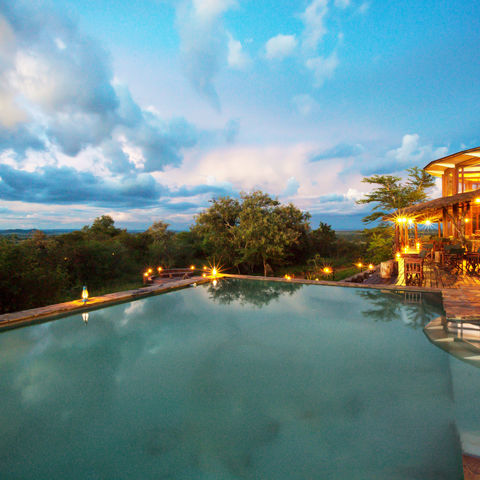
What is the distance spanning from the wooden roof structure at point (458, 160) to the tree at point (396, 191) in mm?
4040

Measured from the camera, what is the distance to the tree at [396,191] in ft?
53.9

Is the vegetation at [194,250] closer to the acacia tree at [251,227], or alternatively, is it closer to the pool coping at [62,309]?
the acacia tree at [251,227]

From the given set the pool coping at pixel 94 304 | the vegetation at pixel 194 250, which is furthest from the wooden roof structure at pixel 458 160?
the pool coping at pixel 94 304

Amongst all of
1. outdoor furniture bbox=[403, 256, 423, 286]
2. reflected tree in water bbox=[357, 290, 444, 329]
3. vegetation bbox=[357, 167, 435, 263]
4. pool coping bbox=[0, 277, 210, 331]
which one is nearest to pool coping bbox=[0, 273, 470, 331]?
pool coping bbox=[0, 277, 210, 331]

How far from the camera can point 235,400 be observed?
3.13 m

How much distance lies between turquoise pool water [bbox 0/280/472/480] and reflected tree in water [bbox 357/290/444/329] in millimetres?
75

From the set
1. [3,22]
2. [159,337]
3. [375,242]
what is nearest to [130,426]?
[159,337]

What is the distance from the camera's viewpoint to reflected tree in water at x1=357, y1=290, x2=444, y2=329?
537 cm

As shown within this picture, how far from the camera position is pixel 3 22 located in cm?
679

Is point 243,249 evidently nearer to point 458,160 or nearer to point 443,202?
point 443,202

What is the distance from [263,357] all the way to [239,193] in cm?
1358

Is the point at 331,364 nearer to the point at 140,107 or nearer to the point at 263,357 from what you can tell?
the point at 263,357

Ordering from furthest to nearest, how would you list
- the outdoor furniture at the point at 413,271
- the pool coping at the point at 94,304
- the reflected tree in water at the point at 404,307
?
1. the outdoor furniture at the point at 413,271
2. the reflected tree in water at the point at 404,307
3. the pool coping at the point at 94,304

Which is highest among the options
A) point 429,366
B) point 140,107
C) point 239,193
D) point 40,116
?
point 140,107
